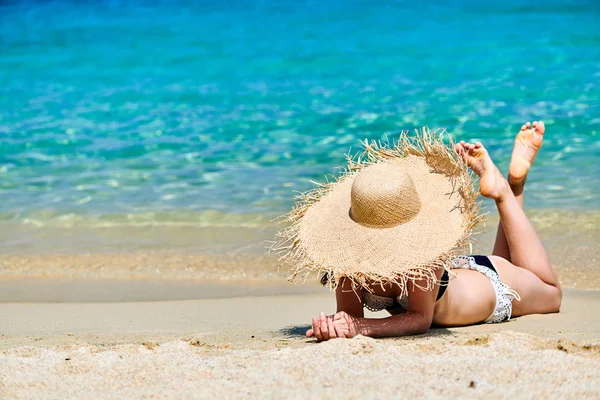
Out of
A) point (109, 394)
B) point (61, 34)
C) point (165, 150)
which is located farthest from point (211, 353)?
point (61, 34)

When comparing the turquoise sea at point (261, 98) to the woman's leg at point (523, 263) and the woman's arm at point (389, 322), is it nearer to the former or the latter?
the woman's leg at point (523, 263)

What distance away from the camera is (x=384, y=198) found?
289 cm

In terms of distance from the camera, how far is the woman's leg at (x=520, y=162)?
3.81 meters

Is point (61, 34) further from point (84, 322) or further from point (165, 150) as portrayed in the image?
point (84, 322)

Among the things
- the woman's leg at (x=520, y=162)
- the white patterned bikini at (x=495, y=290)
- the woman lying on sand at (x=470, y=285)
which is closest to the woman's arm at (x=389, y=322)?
the woman lying on sand at (x=470, y=285)

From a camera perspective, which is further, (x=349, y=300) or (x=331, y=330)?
(x=349, y=300)

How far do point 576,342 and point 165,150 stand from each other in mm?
5825

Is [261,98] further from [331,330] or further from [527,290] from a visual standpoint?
→ [331,330]

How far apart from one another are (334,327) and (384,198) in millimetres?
523

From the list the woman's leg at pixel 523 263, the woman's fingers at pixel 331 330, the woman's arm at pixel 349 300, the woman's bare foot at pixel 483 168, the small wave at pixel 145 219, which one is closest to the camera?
the woman's fingers at pixel 331 330

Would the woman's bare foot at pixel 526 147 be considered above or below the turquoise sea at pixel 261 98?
below

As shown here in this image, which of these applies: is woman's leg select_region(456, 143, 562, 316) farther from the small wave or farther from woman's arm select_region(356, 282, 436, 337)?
the small wave

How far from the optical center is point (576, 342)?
281 cm

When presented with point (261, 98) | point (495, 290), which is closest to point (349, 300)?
point (495, 290)
